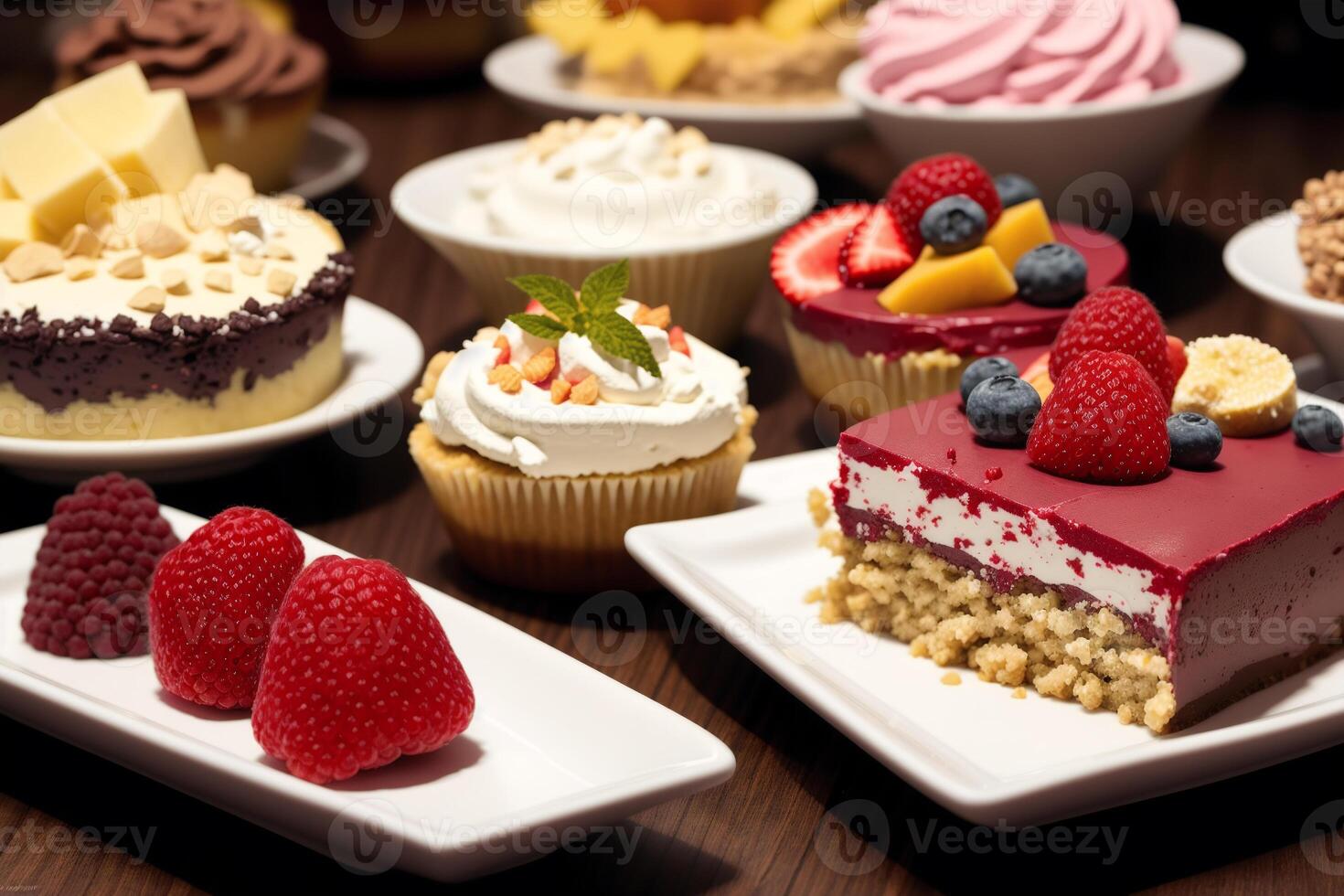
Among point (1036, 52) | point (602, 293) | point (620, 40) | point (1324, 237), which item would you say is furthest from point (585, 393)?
point (620, 40)

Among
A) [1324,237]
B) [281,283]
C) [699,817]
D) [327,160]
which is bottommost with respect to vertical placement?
[327,160]

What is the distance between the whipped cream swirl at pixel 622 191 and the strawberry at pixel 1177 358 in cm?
95

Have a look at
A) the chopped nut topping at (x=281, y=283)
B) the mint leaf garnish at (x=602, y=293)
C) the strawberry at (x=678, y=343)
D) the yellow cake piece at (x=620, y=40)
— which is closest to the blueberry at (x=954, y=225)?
the strawberry at (x=678, y=343)

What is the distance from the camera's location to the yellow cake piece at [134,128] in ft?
8.46

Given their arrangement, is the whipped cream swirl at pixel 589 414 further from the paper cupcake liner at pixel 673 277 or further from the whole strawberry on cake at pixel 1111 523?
the paper cupcake liner at pixel 673 277

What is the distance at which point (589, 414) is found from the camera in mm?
2105

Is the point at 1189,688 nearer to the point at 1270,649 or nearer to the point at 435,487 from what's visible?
the point at 1270,649

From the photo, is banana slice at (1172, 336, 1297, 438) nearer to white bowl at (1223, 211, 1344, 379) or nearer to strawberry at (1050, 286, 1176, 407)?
strawberry at (1050, 286, 1176, 407)

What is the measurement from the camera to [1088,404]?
1.94m

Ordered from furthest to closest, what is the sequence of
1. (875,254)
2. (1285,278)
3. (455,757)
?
1. (1285,278)
2. (875,254)
3. (455,757)

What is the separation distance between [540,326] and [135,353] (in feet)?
1.99

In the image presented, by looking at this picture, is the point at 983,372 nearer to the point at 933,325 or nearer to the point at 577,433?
the point at 933,325

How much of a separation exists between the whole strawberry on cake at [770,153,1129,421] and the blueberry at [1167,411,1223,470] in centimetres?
48

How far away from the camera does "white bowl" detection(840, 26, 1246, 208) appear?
124 inches
